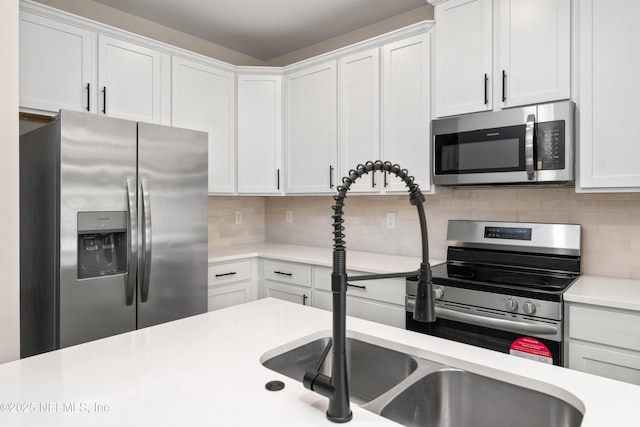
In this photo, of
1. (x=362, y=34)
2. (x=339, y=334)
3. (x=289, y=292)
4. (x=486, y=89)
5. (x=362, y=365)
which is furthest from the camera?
(x=362, y=34)

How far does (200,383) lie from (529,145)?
6.11ft

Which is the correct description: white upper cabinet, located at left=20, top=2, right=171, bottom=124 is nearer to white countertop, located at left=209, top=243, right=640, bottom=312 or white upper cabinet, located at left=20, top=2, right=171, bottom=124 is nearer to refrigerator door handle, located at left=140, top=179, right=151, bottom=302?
refrigerator door handle, located at left=140, top=179, right=151, bottom=302

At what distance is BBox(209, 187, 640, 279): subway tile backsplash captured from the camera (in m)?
2.17

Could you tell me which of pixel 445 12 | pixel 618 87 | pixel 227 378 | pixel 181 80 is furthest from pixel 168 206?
pixel 618 87

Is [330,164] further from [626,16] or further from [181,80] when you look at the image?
[626,16]

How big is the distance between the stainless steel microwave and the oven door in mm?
733

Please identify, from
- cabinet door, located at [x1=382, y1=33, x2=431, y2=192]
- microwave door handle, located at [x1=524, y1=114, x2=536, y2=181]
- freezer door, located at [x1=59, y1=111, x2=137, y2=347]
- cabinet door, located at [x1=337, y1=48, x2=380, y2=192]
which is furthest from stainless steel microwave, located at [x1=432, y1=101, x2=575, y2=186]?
freezer door, located at [x1=59, y1=111, x2=137, y2=347]

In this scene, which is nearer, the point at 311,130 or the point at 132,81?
the point at 132,81

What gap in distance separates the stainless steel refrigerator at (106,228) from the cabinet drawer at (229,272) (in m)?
0.36

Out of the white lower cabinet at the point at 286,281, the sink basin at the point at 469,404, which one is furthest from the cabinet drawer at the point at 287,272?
the sink basin at the point at 469,404

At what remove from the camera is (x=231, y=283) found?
302cm

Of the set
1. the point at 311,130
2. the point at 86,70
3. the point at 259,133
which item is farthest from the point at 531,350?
the point at 86,70

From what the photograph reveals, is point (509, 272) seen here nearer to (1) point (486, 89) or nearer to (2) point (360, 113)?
(1) point (486, 89)

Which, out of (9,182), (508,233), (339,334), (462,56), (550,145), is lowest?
(339,334)
